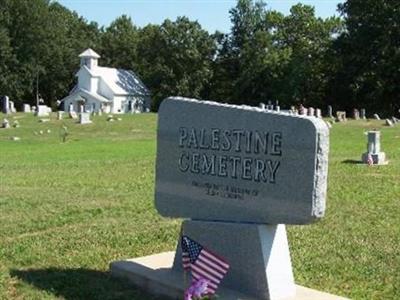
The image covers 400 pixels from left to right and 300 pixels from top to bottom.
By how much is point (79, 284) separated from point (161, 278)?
86 cm

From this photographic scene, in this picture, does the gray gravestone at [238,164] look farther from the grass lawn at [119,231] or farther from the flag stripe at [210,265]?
the grass lawn at [119,231]

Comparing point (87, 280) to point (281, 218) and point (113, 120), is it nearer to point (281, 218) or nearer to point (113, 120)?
point (281, 218)

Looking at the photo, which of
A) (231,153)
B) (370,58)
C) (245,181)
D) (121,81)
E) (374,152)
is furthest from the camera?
(121,81)

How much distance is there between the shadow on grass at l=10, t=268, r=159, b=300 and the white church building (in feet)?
212

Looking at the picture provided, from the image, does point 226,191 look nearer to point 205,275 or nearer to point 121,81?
point 205,275

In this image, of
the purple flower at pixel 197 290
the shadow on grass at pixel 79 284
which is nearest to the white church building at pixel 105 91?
the shadow on grass at pixel 79 284

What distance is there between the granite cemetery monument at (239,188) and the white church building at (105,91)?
6496 centimetres

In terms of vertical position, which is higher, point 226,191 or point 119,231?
point 226,191

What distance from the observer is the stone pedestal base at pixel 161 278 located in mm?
5977

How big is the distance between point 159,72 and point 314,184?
7018 cm

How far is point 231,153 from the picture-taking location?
6.35 m

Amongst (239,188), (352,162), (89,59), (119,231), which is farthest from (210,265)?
(89,59)

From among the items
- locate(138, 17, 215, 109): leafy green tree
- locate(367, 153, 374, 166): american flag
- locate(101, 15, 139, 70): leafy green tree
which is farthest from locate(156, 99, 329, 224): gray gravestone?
locate(101, 15, 139, 70): leafy green tree

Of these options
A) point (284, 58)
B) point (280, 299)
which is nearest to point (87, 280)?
point (280, 299)
